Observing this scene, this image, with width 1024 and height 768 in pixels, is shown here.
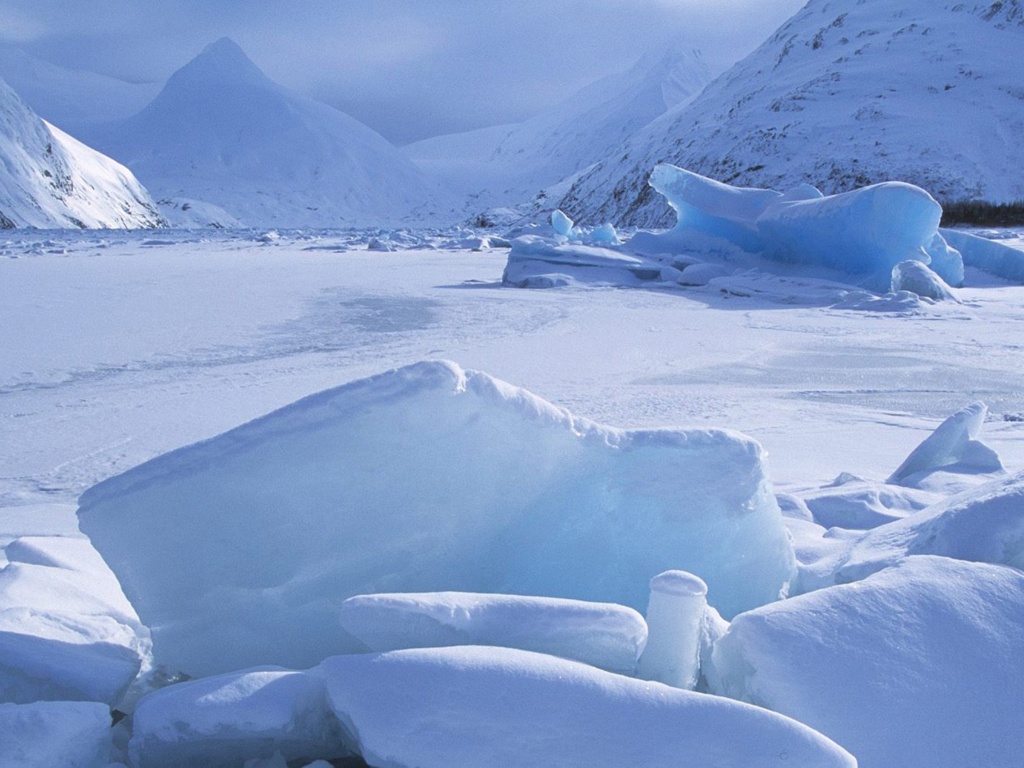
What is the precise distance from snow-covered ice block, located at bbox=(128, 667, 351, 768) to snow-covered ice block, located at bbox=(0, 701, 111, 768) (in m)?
0.04

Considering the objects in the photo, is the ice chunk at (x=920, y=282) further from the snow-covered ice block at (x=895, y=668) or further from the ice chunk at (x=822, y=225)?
the snow-covered ice block at (x=895, y=668)

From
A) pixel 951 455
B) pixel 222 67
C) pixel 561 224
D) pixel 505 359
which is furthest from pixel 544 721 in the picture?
pixel 222 67

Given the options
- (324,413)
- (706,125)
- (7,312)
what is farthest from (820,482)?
A: (706,125)

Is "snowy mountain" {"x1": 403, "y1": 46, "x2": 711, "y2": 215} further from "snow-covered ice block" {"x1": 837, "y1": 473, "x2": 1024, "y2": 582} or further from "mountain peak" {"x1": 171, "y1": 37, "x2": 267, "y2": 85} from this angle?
"snow-covered ice block" {"x1": 837, "y1": 473, "x2": 1024, "y2": 582}

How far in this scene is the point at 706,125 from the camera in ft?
163

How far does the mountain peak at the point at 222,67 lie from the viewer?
317ft

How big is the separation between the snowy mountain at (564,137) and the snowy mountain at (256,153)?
9252 millimetres

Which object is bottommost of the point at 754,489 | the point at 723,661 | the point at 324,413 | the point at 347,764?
the point at 347,764

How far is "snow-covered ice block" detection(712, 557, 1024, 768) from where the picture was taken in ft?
3.95

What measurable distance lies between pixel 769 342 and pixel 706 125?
46691 mm

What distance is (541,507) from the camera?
1636mm

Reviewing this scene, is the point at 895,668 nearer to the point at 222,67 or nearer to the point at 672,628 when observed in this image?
the point at 672,628

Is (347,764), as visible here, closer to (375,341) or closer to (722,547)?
(722,547)

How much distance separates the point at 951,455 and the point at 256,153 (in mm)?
95737
